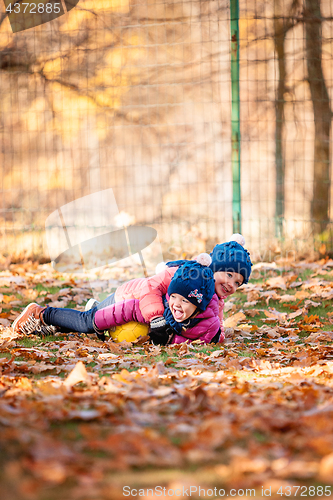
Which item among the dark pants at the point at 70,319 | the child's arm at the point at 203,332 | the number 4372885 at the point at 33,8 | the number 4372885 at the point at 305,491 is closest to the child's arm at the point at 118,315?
the dark pants at the point at 70,319

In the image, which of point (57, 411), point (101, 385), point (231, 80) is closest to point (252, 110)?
point (231, 80)

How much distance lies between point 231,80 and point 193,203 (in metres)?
1.66

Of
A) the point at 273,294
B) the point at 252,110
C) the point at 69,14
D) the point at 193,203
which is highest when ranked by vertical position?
the point at 69,14

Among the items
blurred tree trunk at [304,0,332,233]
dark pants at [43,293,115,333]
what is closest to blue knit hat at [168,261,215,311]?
dark pants at [43,293,115,333]

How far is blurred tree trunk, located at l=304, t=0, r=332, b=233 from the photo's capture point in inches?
268

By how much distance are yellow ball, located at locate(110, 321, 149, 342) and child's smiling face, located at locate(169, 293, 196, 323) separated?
0.37 m

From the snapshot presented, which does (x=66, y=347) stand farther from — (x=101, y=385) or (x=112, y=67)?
(x=112, y=67)

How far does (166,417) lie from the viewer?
2072 millimetres

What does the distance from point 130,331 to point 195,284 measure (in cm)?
68

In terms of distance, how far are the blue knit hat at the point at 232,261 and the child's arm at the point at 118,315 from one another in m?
0.69

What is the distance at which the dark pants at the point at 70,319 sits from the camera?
4.00m

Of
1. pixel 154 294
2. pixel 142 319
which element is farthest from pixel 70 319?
pixel 154 294

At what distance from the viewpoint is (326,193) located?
6949 mm

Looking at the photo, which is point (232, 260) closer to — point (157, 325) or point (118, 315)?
point (157, 325)
